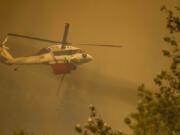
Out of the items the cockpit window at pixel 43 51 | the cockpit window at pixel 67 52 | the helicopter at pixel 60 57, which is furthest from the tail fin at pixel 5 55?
the cockpit window at pixel 67 52

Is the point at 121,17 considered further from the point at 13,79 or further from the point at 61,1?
the point at 13,79

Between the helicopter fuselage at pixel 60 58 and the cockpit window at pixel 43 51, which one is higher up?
the cockpit window at pixel 43 51

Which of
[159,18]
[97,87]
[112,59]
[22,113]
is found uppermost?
[159,18]

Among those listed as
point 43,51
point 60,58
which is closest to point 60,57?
point 60,58

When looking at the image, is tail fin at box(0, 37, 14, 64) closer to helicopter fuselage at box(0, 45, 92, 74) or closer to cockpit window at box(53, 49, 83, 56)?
helicopter fuselage at box(0, 45, 92, 74)

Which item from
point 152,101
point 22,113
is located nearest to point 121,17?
point 22,113

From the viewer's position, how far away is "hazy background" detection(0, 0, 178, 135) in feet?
7.45

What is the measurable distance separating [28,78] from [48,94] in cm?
15

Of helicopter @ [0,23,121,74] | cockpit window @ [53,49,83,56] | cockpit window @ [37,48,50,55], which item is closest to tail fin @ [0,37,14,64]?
helicopter @ [0,23,121,74]

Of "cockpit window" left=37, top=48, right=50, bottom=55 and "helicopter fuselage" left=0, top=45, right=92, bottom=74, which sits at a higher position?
"cockpit window" left=37, top=48, right=50, bottom=55

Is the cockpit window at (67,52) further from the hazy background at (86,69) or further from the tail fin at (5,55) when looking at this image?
the tail fin at (5,55)

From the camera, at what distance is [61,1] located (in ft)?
8.22

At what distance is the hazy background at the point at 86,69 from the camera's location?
2270 mm

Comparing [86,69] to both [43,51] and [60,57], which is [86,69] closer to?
[60,57]
